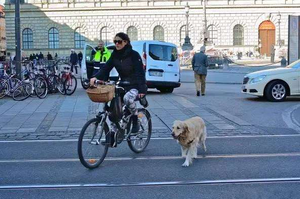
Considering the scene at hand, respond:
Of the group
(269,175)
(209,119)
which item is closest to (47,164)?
(269,175)

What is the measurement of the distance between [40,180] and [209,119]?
6.05 meters

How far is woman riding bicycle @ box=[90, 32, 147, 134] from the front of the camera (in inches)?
278

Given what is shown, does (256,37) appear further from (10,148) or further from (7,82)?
(10,148)

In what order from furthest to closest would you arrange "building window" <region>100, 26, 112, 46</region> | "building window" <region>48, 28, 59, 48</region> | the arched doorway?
"building window" <region>48, 28, 59, 48</region> → "building window" <region>100, 26, 112, 46</region> → the arched doorway

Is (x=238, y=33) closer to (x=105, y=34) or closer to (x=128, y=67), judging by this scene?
(x=105, y=34)

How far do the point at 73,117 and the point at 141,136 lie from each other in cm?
455

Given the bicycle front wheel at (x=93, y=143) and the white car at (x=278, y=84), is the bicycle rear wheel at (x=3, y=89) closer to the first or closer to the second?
the white car at (x=278, y=84)

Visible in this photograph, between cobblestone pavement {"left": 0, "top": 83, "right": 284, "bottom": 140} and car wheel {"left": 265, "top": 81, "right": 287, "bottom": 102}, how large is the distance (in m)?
2.38

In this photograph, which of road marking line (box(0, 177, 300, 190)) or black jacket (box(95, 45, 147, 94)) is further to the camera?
black jacket (box(95, 45, 147, 94))

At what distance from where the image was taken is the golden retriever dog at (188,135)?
6.54 m

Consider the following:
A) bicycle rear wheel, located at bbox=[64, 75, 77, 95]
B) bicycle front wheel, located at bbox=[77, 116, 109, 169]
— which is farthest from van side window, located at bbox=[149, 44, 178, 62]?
bicycle front wheel, located at bbox=[77, 116, 109, 169]

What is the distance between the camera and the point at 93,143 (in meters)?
6.59

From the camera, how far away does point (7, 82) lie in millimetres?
16469

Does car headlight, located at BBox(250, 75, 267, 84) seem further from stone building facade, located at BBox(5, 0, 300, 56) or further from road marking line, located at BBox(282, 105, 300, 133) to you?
stone building facade, located at BBox(5, 0, 300, 56)
